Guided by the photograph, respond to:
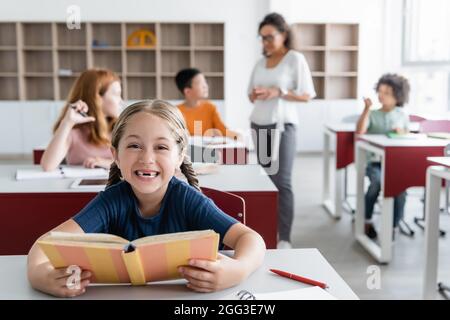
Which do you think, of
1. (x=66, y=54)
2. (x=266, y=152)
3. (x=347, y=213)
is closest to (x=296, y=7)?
(x=66, y=54)

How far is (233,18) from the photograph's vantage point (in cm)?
621

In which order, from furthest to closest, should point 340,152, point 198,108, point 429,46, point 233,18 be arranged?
point 233,18 < point 340,152 < point 198,108 < point 429,46

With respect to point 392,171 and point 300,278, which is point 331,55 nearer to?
point 392,171

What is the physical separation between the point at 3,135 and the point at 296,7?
3421mm

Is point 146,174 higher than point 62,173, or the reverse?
point 146,174

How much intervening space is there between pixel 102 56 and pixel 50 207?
4721mm

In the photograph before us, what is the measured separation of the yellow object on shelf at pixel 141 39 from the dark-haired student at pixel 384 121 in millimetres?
3623

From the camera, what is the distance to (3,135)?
595 cm

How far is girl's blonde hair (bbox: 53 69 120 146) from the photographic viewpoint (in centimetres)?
212

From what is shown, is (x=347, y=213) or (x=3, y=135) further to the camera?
(x=3, y=135)

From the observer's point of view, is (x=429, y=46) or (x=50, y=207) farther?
(x=50, y=207)

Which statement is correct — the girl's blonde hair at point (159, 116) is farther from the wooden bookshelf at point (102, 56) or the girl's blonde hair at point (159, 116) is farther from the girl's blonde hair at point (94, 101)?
the wooden bookshelf at point (102, 56)

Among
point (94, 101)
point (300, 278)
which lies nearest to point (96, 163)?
point (94, 101)
